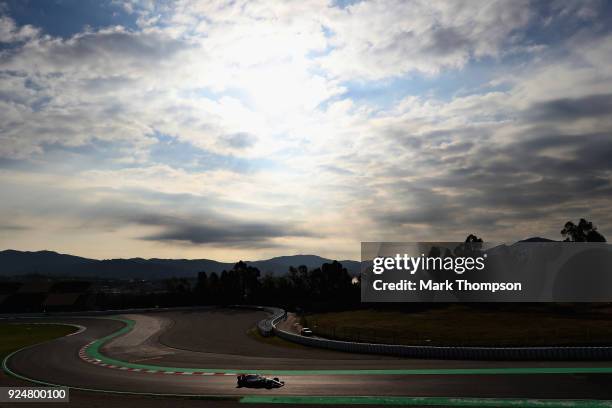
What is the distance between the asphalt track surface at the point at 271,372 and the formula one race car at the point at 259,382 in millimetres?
343

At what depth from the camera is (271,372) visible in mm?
31922

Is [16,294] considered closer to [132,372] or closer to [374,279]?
[374,279]

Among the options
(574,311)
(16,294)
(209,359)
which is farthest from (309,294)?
(209,359)

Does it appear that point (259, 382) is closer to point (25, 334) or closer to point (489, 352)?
point (489, 352)

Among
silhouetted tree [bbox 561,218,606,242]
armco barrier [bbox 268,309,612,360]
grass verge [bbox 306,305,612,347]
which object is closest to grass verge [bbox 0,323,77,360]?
grass verge [bbox 306,305,612,347]

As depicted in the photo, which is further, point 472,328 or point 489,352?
point 472,328

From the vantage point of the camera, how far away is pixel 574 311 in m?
71.7

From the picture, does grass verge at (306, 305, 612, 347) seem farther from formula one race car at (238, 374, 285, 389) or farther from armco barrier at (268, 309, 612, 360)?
formula one race car at (238, 374, 285, 389)

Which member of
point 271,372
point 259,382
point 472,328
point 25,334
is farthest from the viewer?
point 25,334

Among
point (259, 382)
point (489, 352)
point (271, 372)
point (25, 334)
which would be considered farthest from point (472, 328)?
point (25, 334)

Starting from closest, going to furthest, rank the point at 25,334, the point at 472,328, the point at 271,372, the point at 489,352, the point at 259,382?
1. the point at 259,382
2. the point at 271,372
3. the point at 489,352
4. the point at 472,328
5. the point at 25,334

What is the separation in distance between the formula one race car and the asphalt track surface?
13.5 inches

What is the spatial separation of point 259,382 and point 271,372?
209 inches

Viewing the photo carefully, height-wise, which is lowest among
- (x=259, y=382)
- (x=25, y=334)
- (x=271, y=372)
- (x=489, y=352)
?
(x=25, y=334)
